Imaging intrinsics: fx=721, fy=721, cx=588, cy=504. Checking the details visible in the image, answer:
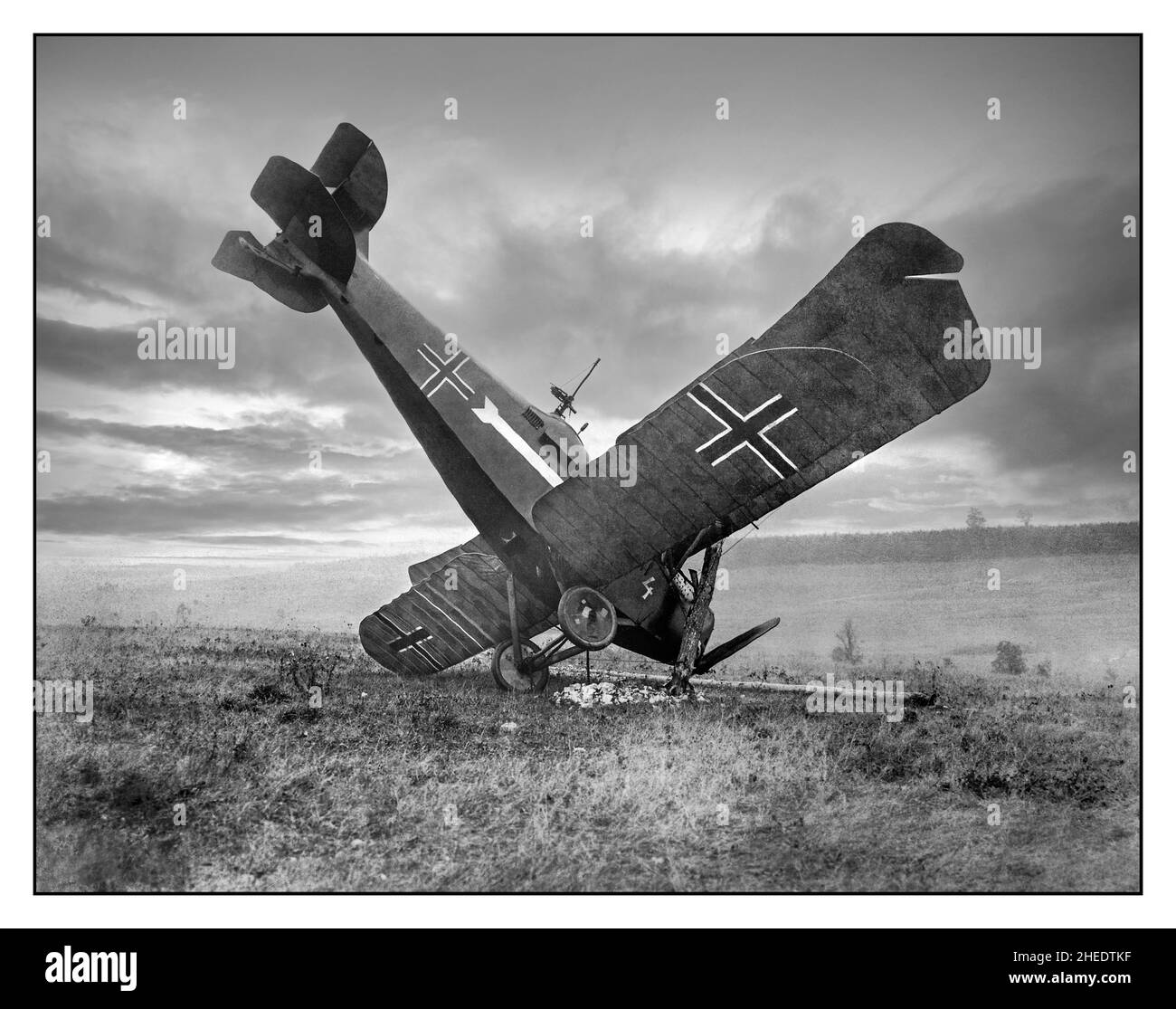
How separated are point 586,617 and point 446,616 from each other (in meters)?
2.76

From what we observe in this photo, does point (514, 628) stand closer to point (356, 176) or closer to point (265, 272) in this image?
point (265, 272)

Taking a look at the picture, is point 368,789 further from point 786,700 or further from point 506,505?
point 786,700

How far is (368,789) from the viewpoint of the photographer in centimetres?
626

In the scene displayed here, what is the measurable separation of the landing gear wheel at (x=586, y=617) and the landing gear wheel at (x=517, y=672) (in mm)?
1518

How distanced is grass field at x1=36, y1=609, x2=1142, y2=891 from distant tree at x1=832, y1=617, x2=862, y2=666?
191 centimetres

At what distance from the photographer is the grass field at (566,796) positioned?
5.66 m

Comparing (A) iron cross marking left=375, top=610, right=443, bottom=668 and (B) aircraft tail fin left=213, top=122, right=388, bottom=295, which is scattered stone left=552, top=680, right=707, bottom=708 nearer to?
(A) iron cross marking left=375, top=610, right=443, bottom=668

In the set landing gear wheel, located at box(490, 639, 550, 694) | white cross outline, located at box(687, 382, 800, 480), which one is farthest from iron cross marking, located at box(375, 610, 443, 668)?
white cross outline, located at box(687, 382, 800, 480)

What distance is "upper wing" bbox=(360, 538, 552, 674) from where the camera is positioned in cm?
921

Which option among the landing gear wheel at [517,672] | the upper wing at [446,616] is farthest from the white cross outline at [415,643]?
the landing gear wheel at [517,672]

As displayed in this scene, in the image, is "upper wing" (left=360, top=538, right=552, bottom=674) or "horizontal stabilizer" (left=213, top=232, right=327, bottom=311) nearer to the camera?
"horizontal stabilizer" (left=213, top=232, right=327, bottom=311)

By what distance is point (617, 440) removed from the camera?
7047mm

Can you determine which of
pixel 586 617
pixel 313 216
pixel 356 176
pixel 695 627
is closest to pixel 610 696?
pixel 695 627
